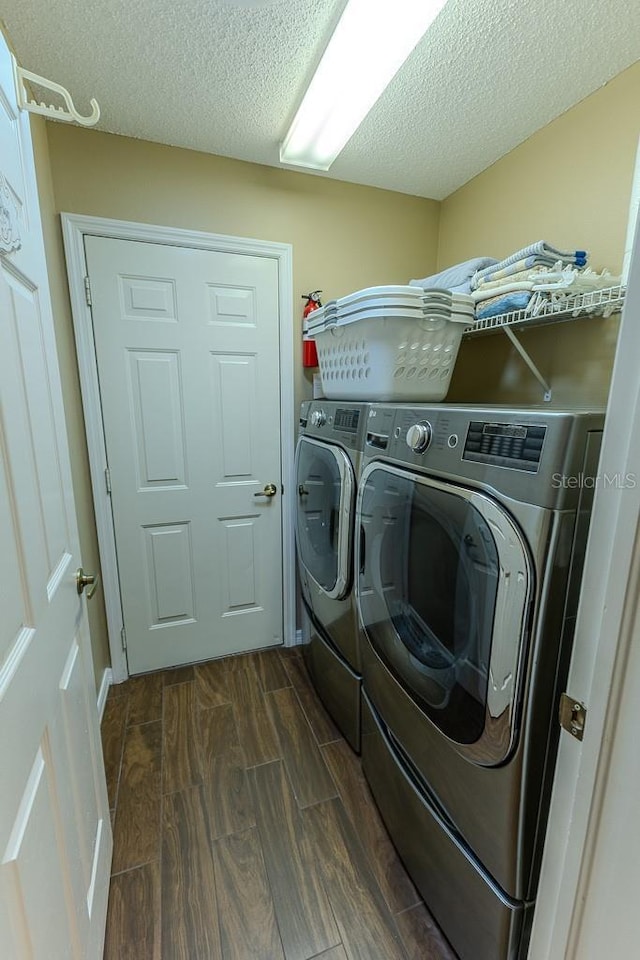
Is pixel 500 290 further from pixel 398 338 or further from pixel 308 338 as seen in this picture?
pixel 308 338

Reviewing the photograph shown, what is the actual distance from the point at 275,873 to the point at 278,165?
2.73m

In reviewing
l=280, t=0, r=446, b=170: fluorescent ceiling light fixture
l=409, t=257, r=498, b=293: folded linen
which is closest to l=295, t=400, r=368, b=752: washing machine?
l=409, t=257, r=498, b=293: folded linen

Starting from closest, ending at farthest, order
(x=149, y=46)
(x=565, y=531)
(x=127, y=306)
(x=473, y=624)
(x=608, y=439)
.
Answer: (x=608, y=439) → (x=565, y=531) → (x=473, y=624) → (x=149, y=46) → (x=127, y=306)

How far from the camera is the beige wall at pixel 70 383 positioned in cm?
150

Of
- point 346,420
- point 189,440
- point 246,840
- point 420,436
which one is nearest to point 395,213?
point 346,420

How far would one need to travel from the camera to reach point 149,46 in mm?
1222

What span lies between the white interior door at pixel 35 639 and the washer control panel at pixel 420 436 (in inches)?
32.0

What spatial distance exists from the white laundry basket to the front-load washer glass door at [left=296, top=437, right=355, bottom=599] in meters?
0.27

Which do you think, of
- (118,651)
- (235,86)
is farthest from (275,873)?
(235,86)

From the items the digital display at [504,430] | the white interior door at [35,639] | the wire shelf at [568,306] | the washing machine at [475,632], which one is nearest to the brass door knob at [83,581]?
the white interior door at [35,639]

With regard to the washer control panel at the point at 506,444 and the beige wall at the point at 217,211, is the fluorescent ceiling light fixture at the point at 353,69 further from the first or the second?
the washer control panel at the point at 506,444

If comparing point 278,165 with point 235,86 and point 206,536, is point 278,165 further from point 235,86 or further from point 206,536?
point 206,536

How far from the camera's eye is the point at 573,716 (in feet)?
1.96

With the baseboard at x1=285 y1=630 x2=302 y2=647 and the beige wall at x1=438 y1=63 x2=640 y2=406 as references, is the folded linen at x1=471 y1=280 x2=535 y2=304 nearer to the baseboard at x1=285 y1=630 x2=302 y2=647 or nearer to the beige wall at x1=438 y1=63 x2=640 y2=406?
the beige wall at x1=438 y1=63 x2=640 y2=406
